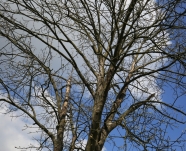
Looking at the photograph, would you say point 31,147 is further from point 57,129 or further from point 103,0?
point 103,0

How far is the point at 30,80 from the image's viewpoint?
4922 mm

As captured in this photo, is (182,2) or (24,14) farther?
(24,14)

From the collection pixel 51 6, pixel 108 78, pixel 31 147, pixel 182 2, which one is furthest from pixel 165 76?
pixel 31 147

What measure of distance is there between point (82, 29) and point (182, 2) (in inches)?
88.4

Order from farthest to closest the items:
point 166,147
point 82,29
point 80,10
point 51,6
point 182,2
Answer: point 82,29 < point 80,10 < point 51,6 < point 166,147 < point 182,2

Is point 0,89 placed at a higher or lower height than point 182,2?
lower

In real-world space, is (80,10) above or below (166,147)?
above

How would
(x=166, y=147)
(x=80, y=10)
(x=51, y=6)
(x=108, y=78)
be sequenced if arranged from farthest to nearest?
(x=80, y=10), (x=51, y=6), (x=108, y=78), (x=166, y=147)

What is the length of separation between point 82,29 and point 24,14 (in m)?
1.20

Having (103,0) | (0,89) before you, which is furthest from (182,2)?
(0,89)

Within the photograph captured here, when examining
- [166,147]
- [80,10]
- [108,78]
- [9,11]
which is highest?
[80,10]

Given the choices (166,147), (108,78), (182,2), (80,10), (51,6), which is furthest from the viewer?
(80,10)

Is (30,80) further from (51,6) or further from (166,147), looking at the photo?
(166,147)

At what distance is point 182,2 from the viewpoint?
11.7ft
